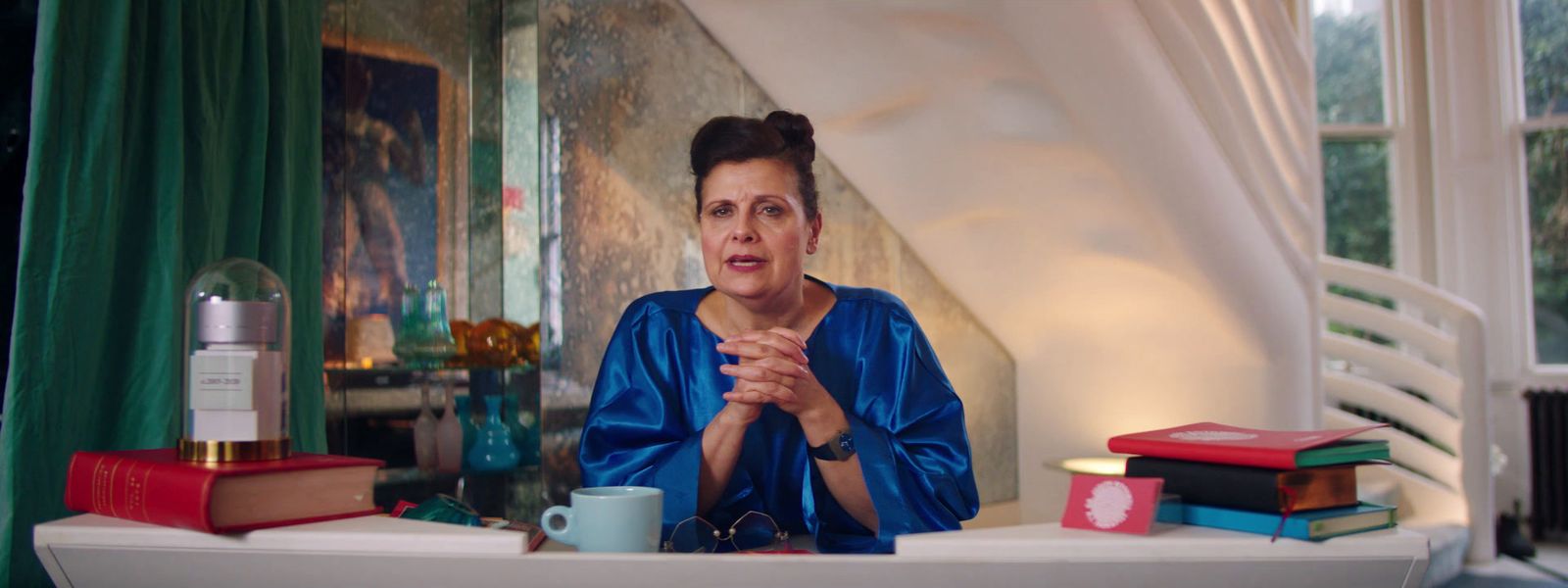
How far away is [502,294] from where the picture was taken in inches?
115

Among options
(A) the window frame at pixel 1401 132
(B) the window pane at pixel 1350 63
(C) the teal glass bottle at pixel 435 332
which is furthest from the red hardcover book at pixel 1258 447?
(B) the window pane at pixel 1350 63

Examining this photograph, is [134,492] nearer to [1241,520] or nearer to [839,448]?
[839,448]

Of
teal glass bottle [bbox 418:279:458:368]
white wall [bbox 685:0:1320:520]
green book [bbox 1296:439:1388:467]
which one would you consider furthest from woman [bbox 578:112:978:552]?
white wall [bbox 685:0:1320:520]

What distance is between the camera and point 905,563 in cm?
94

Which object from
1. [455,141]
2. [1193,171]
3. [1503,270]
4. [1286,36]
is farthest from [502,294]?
[1503,270]

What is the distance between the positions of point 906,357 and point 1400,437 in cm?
397

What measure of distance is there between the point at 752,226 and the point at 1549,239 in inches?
237

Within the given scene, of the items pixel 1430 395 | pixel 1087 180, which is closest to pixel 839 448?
pixel 1087 180

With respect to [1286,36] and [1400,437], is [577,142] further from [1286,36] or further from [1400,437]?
[1400,437]

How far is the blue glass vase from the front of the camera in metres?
2.76

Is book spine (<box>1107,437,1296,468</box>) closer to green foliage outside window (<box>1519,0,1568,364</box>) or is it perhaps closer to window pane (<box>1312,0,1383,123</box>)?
window pane (<box>1312,0,1383,123</box>)

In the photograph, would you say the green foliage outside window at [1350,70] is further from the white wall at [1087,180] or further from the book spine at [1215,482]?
the book spine at [1215,482]

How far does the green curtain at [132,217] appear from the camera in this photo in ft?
5.35

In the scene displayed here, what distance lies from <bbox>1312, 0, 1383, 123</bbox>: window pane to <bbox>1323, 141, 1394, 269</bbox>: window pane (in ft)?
0.60
